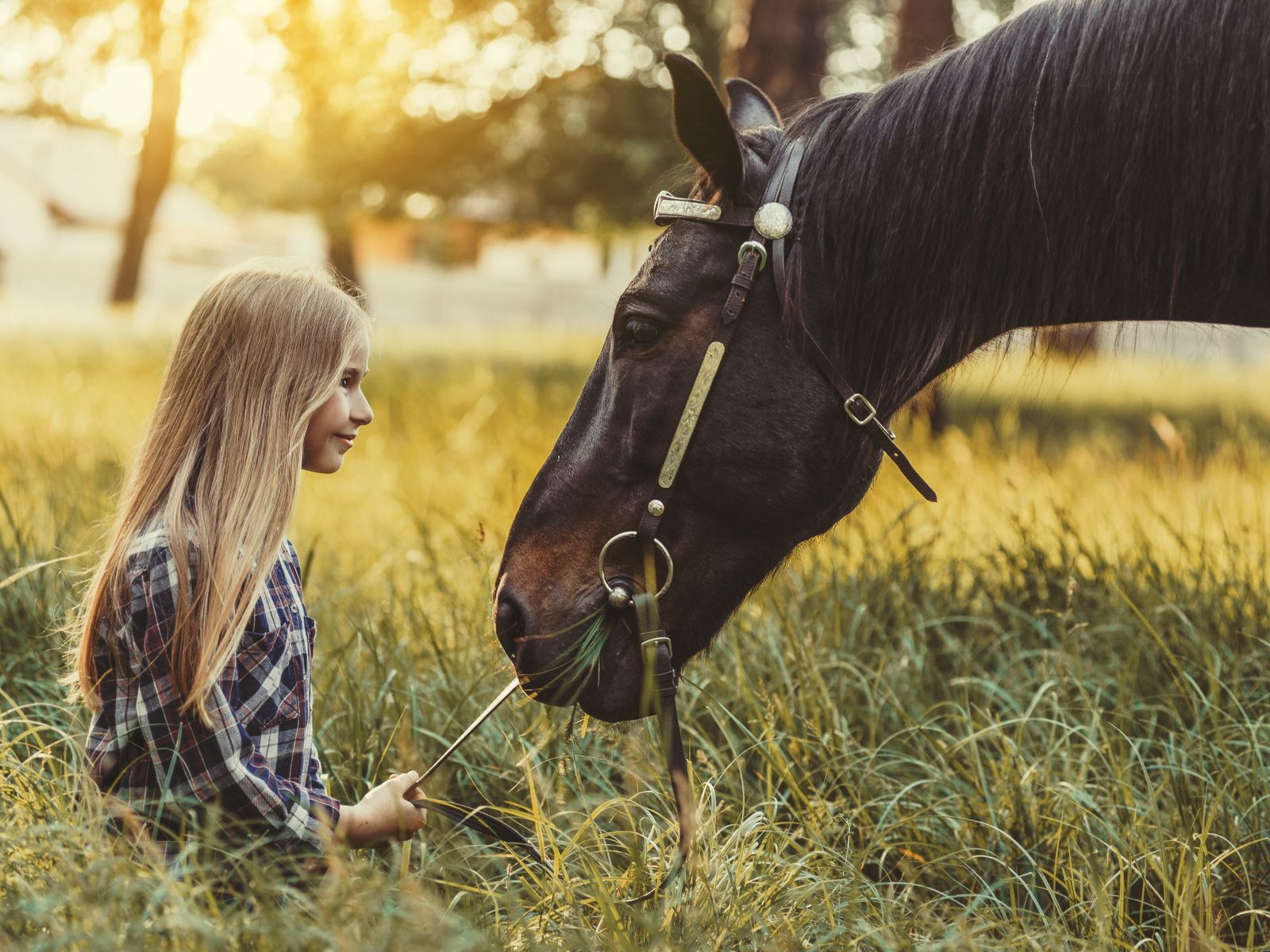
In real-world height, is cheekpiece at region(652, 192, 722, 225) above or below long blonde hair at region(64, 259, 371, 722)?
above

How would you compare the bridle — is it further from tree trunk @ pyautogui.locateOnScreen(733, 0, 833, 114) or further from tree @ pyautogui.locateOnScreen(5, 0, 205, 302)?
tree @ pyautogui.locateOnScreen(5, 0, 205, 302)

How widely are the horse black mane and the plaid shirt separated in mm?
1204

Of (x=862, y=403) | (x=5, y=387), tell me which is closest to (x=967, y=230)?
(x=862, y=403)

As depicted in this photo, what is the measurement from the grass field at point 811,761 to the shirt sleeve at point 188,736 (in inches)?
4.9

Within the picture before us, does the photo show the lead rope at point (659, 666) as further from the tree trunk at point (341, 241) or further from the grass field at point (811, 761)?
the tree trunk at point (341, 241)

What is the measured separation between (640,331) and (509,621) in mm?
634

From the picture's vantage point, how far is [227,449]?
1.96 metres

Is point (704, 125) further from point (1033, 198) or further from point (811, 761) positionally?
point (811, 761)

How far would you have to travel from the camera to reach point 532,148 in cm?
1404

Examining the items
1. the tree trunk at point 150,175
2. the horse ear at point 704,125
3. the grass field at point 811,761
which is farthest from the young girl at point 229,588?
the tree trunk at point 150,175

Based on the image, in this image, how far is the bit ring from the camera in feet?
6.95

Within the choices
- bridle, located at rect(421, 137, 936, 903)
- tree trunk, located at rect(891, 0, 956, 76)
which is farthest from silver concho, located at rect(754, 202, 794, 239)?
tree trunk, located at rect(891, 0, 956, 76)

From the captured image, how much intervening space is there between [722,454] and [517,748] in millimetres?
989

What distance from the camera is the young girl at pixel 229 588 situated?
5.88ft
